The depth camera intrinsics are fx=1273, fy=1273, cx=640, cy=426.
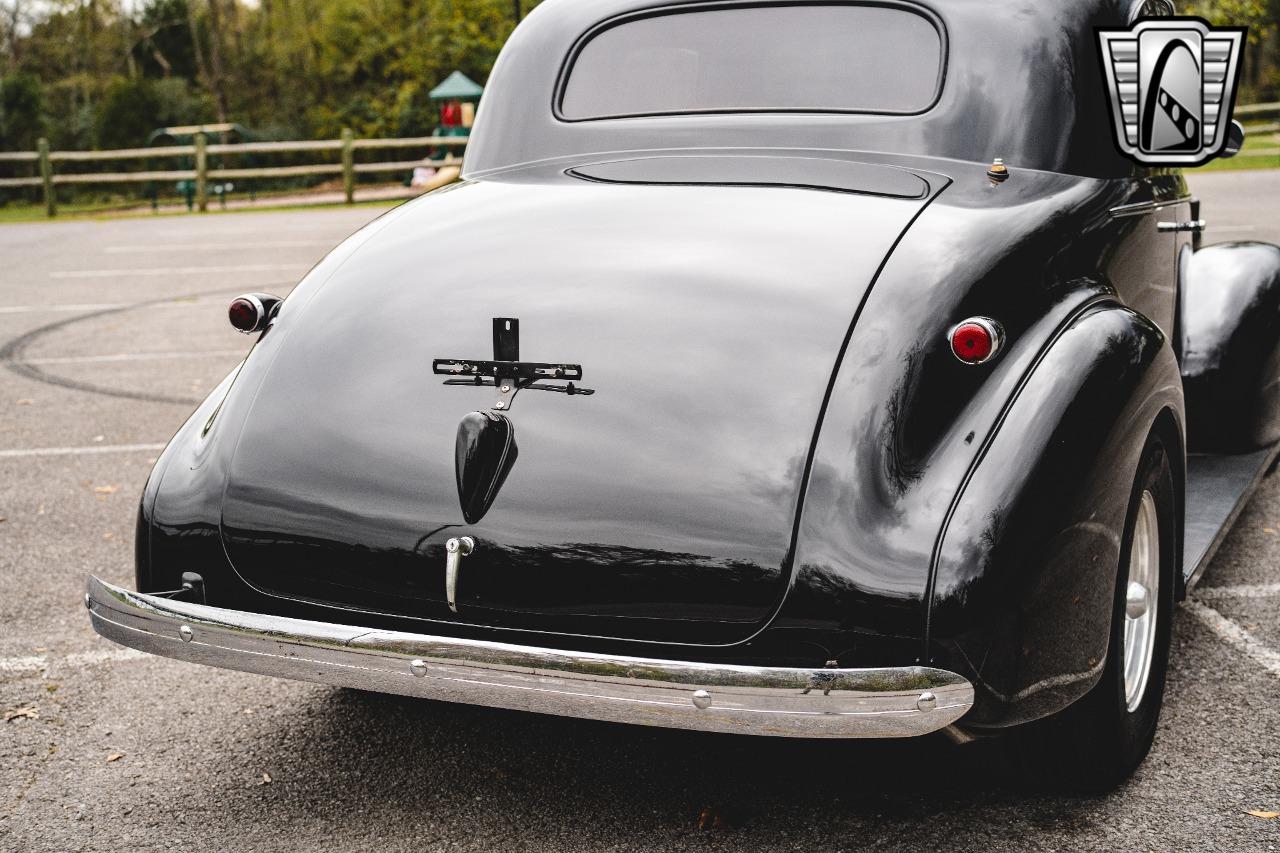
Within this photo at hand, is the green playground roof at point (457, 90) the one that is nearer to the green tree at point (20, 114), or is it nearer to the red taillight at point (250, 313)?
the green tree at point (20, 114)

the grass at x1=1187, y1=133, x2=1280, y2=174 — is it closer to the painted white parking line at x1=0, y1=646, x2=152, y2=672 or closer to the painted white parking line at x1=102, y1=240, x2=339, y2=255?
the painted white parking line at x1=102, y1=240, x2=339, y2=255

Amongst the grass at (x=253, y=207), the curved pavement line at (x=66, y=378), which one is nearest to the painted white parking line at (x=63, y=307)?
the curved pavement line at (x=66, y=378)

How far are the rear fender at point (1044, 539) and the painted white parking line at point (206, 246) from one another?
1263cm

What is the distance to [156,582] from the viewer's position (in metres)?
2.65

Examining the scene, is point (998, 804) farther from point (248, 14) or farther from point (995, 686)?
point (248, 14)

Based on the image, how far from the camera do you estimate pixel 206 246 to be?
14578mm

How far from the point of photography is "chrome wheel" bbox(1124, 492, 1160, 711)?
9.06 ft

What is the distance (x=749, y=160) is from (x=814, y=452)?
982 millimetres

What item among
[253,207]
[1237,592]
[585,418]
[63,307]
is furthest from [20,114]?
[585,418]

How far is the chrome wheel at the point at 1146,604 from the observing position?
2762 mm

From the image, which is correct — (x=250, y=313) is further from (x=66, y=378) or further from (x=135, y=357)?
(x=135, y=357)

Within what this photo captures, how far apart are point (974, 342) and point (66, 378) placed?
646 centimetres

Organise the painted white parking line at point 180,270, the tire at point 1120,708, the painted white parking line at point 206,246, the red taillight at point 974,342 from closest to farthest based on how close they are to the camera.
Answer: the red taillight at point 974,342
the tire at point 1120,708
the painted white parking line at point 180,270
the painted white parking line at point 206,246

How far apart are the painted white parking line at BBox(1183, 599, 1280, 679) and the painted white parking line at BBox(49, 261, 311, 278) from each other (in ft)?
31.9
